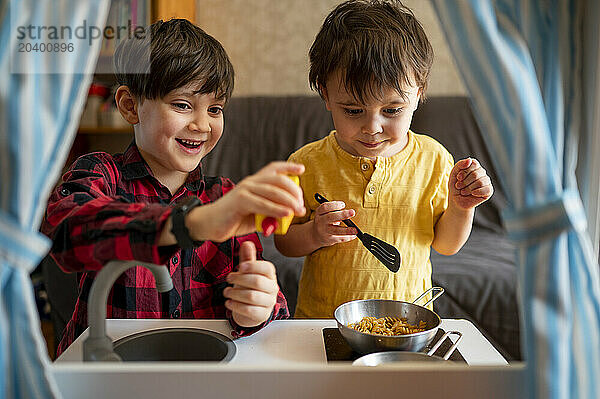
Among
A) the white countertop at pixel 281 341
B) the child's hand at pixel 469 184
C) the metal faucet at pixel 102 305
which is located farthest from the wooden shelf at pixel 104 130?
the metal faucet at pixel 102 305

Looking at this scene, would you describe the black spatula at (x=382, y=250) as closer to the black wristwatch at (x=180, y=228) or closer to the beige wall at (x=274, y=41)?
the black wristwatch at (x=180, y=228)

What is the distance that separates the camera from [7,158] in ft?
2.25

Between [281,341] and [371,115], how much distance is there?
0.48 m

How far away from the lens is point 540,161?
71 centimetres

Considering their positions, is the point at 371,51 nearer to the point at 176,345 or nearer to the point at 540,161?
→ the point at 540,161

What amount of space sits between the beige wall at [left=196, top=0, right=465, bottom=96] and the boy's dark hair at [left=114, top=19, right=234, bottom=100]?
1.71m

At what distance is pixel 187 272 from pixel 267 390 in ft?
1.48

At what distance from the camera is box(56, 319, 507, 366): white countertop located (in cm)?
92

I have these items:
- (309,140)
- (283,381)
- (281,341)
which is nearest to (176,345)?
(281,341)

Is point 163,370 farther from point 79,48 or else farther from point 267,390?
point 79,48

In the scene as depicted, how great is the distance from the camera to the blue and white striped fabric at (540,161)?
704mm

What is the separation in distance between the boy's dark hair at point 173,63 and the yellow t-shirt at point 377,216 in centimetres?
31

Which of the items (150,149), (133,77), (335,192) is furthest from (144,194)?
(335,192)

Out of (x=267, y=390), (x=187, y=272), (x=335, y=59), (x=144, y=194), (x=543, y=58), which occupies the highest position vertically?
(x=335, y=59)
